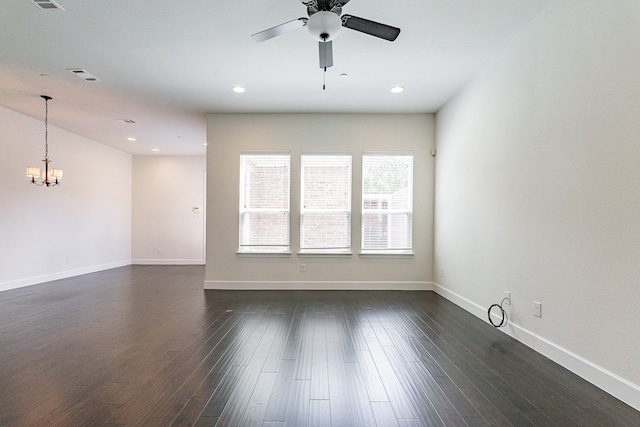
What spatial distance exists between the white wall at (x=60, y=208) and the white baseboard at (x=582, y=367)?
7067mm

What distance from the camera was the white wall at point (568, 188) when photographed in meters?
1.94

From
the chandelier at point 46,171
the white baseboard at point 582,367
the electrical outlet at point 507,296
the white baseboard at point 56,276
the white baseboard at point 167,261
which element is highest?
the chandelier at point 46,171

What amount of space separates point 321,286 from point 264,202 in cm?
165

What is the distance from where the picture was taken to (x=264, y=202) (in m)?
5.13

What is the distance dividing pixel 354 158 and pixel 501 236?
2550 mm

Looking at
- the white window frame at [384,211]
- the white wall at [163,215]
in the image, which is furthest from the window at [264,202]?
the white wall at [163,215]

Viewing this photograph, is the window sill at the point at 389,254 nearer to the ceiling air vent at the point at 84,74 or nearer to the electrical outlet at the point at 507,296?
the electrical outlet at the point at 507,296

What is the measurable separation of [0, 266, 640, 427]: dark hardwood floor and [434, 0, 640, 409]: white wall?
12.2 inches

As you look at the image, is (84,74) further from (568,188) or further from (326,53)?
(568,188)

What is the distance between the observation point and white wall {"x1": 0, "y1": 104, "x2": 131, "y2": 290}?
5.03 meters

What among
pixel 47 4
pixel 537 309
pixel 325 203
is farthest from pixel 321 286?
pixel 47 4

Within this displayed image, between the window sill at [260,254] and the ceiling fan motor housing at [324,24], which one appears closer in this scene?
the ceiling fan motor housing at [324,24]

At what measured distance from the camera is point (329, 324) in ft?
10.8

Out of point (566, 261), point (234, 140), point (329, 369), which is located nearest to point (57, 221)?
point (234, 140)
